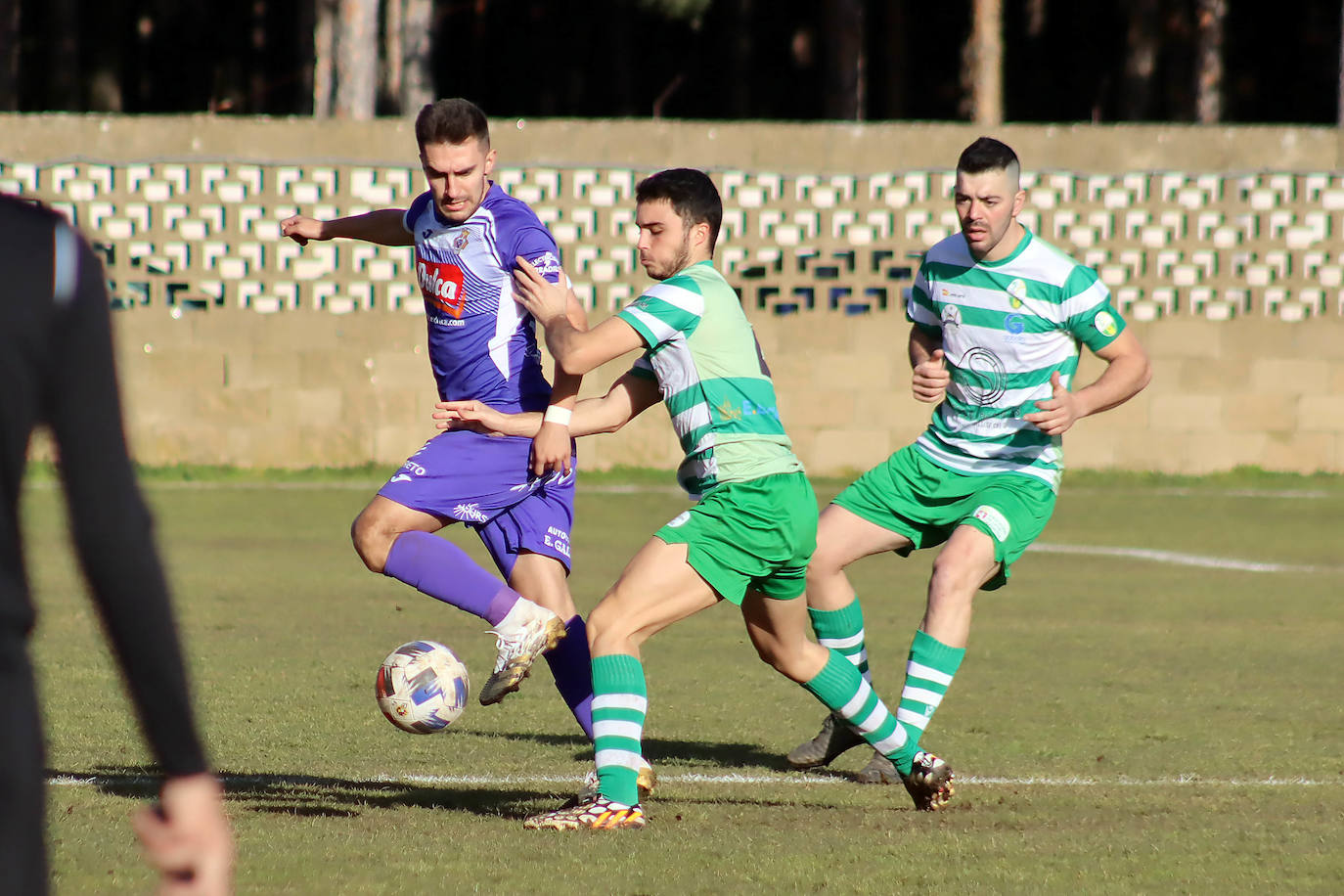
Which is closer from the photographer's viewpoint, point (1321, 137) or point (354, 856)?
point (354, 856)

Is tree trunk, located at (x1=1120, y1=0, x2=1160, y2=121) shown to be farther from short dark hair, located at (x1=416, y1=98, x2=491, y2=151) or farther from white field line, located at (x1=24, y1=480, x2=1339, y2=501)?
short dark hair, located at (x1=416, y1=98, x2=491, y2=151)

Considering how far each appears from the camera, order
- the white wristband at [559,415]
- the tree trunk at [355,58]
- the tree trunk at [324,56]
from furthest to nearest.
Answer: the tree trunk at [324,56] → the tree trunk at [355,58] → the white wristband at [559,415]

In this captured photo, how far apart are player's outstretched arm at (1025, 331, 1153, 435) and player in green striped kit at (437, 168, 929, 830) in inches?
40.7

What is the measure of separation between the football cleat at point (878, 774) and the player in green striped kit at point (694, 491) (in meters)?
0.68

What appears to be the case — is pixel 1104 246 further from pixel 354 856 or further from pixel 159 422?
pixel 354 856

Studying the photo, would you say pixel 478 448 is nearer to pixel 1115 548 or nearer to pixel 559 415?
pixel 559 415

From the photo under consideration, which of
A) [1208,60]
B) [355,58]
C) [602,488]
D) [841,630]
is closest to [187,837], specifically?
[841,630]

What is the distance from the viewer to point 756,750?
6723 mm

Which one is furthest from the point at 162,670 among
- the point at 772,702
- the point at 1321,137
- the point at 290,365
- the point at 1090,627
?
the point at 1321,137

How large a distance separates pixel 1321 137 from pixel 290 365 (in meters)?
9.10

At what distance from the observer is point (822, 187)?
668 inches

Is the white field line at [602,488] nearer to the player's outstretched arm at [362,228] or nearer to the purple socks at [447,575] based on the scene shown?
the player's outstretched arm at [362,228]

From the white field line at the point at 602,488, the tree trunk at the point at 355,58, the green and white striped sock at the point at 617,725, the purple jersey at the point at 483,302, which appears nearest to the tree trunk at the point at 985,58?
the tree trunk at the point at 355,58

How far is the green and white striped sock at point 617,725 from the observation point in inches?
208
